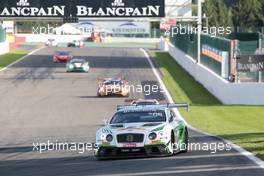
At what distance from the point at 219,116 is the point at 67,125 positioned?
243 inches

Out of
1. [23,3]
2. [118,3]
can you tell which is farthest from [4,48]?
[118,3]

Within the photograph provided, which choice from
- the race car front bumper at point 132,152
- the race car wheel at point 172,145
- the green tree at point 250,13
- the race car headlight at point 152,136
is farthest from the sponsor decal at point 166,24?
the race car headlight at point 152,136

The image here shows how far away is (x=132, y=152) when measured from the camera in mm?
17953

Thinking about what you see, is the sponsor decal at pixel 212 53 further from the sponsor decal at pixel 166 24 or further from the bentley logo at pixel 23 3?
the bentley logo at pixel 23 3

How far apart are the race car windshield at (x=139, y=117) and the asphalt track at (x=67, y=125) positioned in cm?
102

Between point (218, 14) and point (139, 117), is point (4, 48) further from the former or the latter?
point (139, 117)

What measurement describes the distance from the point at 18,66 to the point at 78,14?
16581 millimetres

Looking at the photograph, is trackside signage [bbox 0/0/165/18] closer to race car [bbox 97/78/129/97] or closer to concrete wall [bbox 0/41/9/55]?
race car [bbox 97/78/129/97]

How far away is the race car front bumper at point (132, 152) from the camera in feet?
58.7

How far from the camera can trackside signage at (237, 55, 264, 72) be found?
38.1 m

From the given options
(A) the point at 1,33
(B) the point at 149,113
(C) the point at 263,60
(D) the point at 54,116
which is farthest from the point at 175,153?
(A) the point at 1,33

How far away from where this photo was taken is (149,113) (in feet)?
62.5

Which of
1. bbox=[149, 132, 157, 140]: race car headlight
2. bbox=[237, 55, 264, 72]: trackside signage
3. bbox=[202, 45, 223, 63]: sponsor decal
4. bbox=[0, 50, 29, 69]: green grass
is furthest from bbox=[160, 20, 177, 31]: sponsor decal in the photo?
bbox=[149, 132, 157, 140]: race car headlight

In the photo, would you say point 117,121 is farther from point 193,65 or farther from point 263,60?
point 193,65
